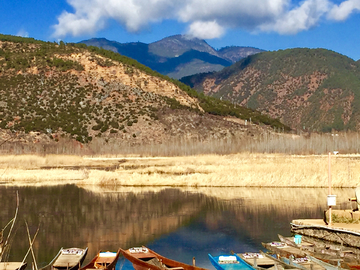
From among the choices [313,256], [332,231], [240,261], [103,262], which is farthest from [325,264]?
[103,262]

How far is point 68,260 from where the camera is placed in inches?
651

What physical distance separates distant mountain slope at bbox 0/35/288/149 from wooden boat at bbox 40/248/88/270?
56.0m

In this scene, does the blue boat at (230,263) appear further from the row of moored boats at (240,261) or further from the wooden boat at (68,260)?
the wooden boat at (68,260)

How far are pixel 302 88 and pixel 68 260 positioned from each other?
147m

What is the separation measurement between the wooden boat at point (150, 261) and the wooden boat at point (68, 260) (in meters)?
1.71

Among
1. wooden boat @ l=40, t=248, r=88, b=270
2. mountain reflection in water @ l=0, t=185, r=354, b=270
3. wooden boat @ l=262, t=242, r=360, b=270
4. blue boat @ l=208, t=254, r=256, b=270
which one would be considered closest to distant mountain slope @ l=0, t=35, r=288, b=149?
mountain reflection in water @ l=0, t=185, r=354, b=270

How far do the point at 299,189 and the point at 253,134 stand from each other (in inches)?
1848

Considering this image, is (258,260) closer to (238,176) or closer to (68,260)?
(68,260)

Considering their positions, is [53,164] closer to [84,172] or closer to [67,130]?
[84,172]

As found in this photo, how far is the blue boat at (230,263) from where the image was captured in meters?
15.7

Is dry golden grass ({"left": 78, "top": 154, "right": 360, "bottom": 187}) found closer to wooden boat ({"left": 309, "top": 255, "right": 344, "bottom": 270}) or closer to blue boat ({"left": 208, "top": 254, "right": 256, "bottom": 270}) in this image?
wooden boat ({"left": 309, "top": 255, "right": 344, "bottom": 270})

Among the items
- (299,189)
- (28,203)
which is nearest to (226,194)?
(299,189)

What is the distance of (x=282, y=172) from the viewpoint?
4209 centimetres

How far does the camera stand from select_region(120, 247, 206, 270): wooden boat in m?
15.1
